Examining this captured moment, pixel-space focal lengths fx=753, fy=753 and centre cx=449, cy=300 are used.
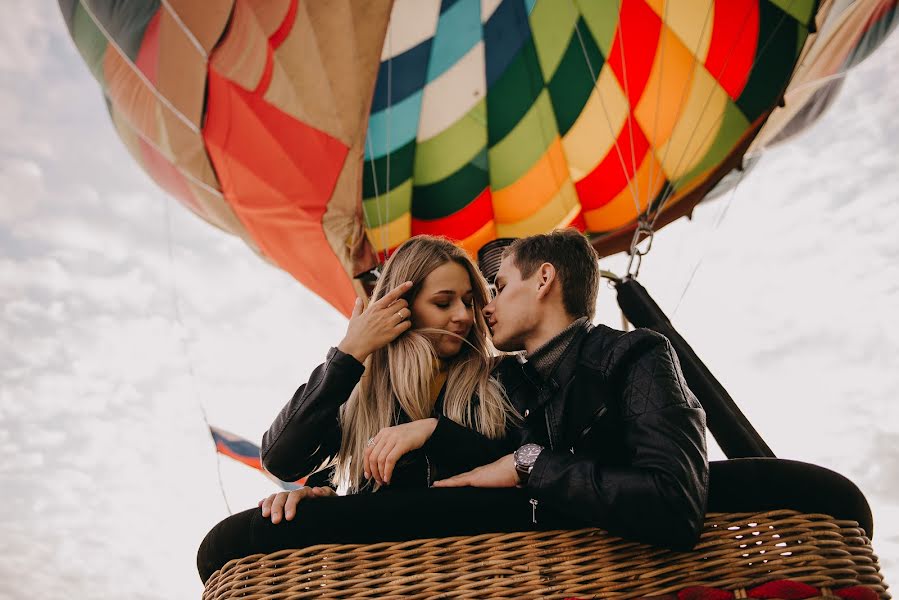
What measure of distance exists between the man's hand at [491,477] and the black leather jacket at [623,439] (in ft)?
0.19

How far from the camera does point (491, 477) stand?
3.56 ft

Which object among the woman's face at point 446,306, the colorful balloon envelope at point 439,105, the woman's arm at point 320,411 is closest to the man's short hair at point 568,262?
the woman's face at point 446,306

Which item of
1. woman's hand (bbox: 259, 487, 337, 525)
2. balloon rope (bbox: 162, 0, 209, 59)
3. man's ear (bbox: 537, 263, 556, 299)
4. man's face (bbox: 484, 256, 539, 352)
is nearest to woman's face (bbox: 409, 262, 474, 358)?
man's face (bbox: 484, 256, 539, 352)

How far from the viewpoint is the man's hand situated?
41.8 inches

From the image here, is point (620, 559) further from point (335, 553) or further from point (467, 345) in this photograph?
point (467, 345)

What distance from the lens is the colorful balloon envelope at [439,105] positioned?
3.38m

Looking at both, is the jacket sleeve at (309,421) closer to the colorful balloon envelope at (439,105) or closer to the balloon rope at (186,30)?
the colorful balloon envelope at (439,105)

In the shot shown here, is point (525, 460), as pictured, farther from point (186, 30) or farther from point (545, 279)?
point (186, 30)

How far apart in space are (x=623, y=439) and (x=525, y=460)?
15 centimetres

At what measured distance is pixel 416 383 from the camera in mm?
1600

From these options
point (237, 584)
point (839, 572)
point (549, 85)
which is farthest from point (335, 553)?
point (549, 85)

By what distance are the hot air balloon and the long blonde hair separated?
1.71 metres

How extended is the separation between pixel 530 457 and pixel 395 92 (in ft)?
10.5

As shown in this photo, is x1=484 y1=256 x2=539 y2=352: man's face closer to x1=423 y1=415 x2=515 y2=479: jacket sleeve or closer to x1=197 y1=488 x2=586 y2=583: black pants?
x1=423 y1=415 x2=515 y2=479: jacket sleeve
